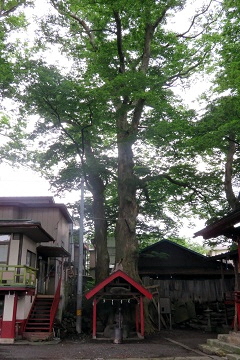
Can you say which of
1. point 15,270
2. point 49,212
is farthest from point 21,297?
point 49,212

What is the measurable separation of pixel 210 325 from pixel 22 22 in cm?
2157

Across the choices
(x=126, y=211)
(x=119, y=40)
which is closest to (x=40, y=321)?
(x=126, y=211)

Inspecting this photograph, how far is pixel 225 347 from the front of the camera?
10320 millimetres

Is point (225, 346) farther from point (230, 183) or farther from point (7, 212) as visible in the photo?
point (7, 212)

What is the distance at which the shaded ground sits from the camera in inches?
407

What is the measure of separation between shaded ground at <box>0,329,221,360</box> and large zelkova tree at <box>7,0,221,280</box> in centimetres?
378

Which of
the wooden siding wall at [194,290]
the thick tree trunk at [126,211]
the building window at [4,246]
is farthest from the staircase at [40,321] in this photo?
the wooden siding wall at [194,290]

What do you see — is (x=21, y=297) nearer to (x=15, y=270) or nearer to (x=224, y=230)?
(x=15, y=270)

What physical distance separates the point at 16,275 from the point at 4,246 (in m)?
1.93

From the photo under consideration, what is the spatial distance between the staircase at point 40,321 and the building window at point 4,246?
11.0 feet

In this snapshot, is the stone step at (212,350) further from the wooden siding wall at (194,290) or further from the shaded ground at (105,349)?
the wooden siding wall at (194,290)

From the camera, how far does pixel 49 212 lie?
2103cm

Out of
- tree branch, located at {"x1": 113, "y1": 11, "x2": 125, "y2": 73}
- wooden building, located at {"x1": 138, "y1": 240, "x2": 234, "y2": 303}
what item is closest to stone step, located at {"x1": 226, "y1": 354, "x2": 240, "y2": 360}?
wooden building, located at {"x1": 138, "y1": 240, "x2": 234, "y2": 303}

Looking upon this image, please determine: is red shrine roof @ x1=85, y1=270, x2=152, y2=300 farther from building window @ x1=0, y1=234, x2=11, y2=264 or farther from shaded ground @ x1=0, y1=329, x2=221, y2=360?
building window @ x1=0, y1=234, x2=11, y2=264
